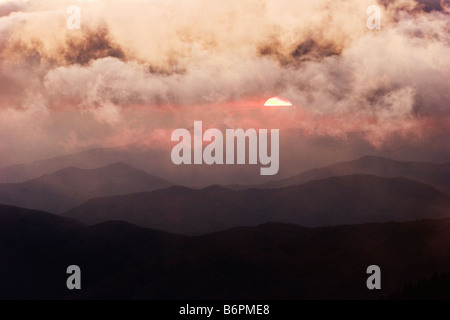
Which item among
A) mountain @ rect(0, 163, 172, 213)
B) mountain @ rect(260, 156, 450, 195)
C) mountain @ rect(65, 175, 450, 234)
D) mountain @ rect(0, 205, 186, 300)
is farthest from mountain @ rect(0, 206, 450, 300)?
mountain @ rect(260, 156, 450, 195)

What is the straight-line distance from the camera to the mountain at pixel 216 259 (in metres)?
11.7

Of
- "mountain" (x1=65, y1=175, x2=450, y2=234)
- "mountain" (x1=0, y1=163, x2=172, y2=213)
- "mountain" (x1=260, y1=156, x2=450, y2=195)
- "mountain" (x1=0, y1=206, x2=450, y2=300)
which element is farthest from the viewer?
"mountain" (x1=0, y1=163, x2=172, y2=213)

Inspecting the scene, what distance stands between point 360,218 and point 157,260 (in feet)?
17.5

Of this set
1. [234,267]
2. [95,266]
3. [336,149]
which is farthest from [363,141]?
[95,266]

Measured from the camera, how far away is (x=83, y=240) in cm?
1421

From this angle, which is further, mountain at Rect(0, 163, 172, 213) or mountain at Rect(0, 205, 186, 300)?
mountain at Rect(0, 163, 172, 213)

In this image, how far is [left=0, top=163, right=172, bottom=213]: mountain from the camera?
42.7 feet

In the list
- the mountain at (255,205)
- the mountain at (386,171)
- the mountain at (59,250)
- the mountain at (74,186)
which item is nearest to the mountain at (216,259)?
the mountain at (59,250)

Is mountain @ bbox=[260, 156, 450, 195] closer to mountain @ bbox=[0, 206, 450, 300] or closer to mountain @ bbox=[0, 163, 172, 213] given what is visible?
mountain @ bbox=[0, 206, 450, 300]

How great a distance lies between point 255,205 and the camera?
527 inches

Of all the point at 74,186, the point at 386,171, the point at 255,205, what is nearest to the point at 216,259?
the point at 255,205

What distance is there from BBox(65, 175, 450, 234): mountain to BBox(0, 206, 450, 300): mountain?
30 cm

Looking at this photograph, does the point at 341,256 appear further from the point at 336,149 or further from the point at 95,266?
the point at 95,266

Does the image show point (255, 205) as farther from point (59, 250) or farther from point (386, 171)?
point (59, 250)
